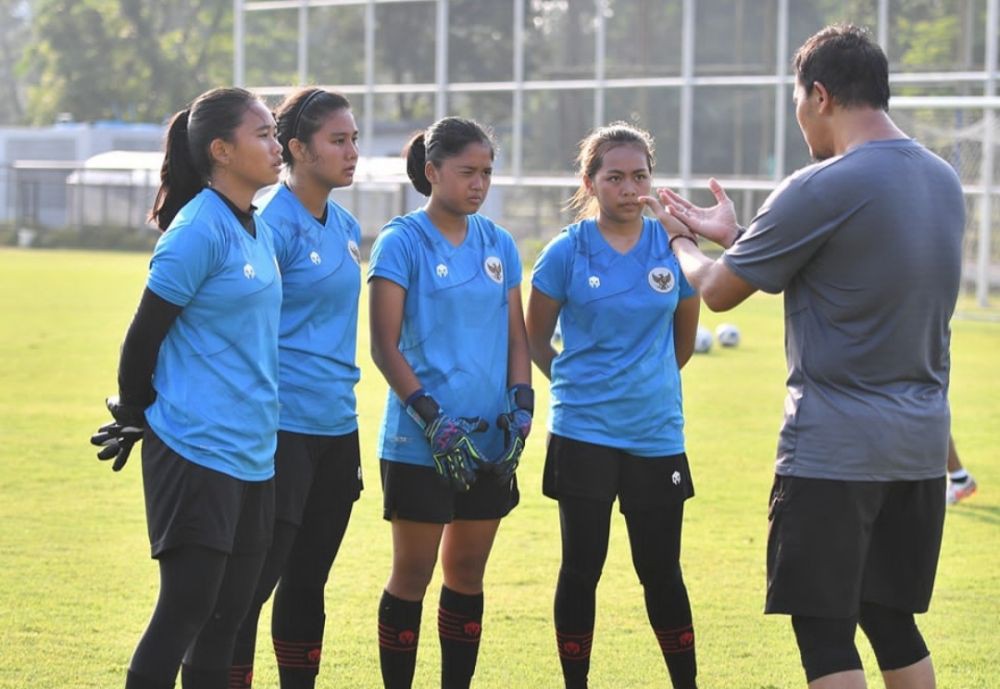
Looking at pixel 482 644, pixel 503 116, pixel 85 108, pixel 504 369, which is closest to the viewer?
pixel 504 369

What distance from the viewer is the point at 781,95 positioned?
1213 inches

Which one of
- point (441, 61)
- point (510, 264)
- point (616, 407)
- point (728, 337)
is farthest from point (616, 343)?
point (441, 61)

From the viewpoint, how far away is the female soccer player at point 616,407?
522 centimetres

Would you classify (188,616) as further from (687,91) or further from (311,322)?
(687,91)

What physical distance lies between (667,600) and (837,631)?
111cm

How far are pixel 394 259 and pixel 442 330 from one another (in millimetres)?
282

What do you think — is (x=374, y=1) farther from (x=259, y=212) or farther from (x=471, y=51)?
(x=259, y=212)

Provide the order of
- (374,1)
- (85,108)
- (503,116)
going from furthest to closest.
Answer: (85,108), (374,1), (503,116)

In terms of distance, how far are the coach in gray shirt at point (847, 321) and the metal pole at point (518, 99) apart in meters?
31.2

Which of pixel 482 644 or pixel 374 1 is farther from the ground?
pixel 374 1

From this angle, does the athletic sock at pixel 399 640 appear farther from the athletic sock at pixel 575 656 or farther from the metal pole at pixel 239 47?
the metal pole at pixel 239 47

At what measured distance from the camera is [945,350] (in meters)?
4.31

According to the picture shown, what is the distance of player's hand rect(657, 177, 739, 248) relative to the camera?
15.0ft

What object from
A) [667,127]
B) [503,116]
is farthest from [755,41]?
[503,116]
